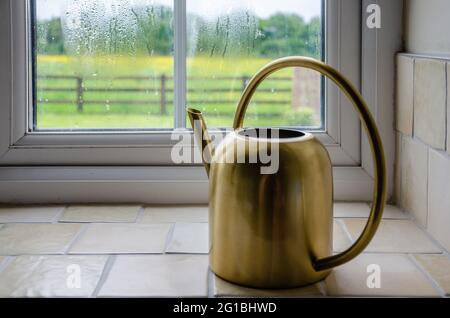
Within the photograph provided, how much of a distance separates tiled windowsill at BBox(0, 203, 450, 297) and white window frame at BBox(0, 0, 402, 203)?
0.04m

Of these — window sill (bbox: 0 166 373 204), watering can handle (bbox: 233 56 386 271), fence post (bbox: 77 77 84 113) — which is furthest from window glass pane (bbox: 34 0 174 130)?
watering can handle (bbox: 233 56 386 271)

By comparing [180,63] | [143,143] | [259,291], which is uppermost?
[180,63]

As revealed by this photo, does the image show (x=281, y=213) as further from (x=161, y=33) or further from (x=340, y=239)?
(x=161, y=33)

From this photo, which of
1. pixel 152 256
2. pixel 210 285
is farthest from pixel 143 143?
pixel 210 285

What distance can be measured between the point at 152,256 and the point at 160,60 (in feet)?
1.41

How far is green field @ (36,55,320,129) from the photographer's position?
1.12m

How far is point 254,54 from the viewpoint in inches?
44.2

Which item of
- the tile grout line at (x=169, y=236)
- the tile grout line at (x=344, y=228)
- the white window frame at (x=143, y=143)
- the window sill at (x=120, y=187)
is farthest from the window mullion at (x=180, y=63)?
the tile grout line at (x=344, y=228)

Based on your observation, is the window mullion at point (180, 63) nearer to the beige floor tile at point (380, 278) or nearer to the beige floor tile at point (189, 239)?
the beige floor tile at point (189, 239)

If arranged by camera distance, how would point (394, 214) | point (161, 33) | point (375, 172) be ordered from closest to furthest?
point (375, 172), point (394, 214), point (161, 33)

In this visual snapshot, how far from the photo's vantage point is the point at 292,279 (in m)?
0.70

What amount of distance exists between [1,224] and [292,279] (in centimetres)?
51
